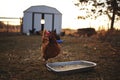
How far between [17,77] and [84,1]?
17651 millimetres

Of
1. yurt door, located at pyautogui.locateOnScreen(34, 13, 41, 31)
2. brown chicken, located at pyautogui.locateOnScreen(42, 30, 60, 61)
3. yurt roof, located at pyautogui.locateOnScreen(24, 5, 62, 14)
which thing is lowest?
brown chicken, located at pyautogui.locateOnScreen(42, 30, 60, 61)

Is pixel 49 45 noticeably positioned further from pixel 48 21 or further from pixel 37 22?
pixel 48 21

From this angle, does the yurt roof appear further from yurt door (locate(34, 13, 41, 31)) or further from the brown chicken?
the brown chicken

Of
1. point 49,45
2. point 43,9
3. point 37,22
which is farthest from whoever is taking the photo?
point 43,9

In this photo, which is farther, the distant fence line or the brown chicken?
the distant fence line

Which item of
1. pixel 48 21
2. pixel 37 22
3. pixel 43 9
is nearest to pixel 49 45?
pixel 37 22

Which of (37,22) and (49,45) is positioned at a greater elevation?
(37,22)

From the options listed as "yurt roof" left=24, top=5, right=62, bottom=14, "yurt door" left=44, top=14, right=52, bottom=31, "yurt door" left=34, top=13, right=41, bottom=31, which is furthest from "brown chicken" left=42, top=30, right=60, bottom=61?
"yurt door" left=44, top=14, right=52, bottom=31

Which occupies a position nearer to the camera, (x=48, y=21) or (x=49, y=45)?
(x=49, y=45)

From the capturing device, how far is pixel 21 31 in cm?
2784

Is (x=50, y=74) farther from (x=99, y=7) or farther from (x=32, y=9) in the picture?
(x=32, y=9)

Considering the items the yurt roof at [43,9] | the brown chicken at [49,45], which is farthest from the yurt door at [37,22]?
the brown chicken at [49,45]

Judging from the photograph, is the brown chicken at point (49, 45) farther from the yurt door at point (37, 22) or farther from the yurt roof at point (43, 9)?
the yurt roof at point (43, 9)

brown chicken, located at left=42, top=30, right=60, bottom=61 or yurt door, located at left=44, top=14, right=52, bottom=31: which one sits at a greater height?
yurt door, located at left=44, top=14, right=52, bottom=31
